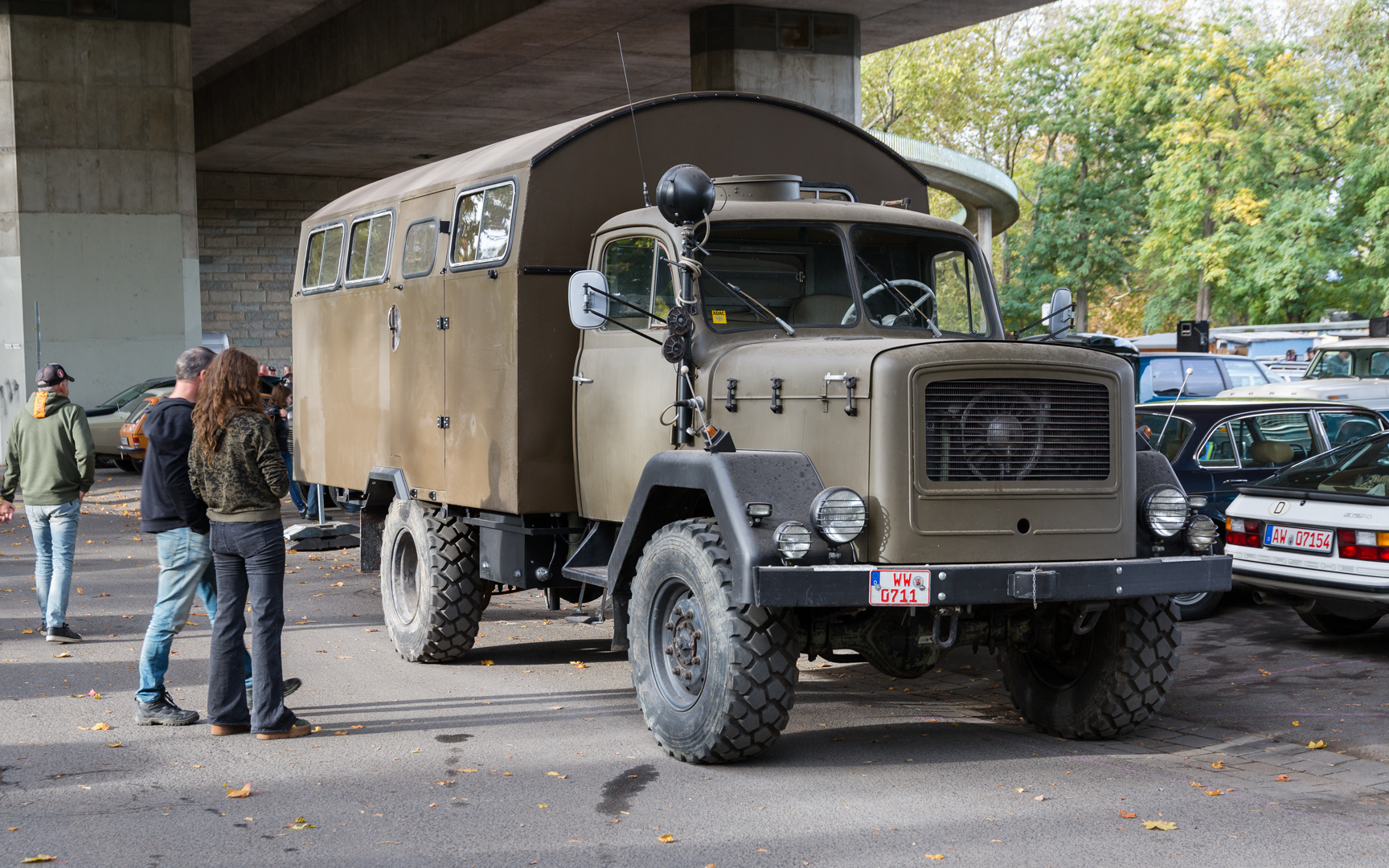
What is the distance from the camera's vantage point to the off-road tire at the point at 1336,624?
997 centimetres

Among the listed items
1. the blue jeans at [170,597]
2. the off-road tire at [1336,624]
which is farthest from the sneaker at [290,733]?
the off-road tire at [1336,624]

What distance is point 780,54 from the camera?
22.7 m

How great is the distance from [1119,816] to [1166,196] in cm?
4016

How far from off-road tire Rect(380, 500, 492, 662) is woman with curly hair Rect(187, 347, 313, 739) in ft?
5.88

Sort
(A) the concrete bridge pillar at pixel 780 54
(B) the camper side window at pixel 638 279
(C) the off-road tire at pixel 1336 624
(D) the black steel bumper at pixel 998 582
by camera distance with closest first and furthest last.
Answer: (D) the black steel bumper at pixel 998 582 < (B) the camper side window at pixel 638 279 < (C) the off-road tire at pixel 1336 624 < (A) the concrete bridge pillar at pixel 780 54

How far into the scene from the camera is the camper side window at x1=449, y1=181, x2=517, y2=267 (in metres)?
8.34

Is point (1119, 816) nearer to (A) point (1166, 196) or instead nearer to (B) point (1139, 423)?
(B) point (1139, 423)

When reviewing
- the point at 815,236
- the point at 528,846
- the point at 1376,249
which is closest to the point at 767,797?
the point at 528,846

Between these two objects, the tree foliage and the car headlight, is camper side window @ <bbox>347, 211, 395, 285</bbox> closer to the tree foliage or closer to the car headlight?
the car headlight

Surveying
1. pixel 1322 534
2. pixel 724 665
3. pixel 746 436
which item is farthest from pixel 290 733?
pixel 1322 534

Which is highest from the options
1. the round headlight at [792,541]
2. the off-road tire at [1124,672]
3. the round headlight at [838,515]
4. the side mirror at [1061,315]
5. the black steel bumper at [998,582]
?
the side mirror at [1061,315]

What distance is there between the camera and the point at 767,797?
609cm

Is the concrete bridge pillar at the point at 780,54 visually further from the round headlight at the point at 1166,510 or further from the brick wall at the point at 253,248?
the brick wall at the point at 253,248

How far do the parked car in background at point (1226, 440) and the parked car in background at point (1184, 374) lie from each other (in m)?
8.70
